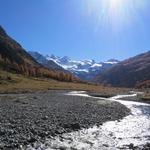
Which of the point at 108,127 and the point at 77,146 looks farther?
the point at 108,127

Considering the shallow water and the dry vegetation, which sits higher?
the dry vegetation

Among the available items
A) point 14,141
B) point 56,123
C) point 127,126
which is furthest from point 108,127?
point 14,141

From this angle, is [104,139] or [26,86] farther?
[26,86]

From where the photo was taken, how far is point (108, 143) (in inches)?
1140

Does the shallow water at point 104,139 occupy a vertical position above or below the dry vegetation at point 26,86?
below

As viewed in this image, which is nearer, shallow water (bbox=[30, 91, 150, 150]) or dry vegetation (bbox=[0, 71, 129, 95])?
shallow water (bbox=[30, 91, 150, 150])

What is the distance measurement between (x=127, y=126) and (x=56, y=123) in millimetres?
9320

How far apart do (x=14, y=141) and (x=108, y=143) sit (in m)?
8.77

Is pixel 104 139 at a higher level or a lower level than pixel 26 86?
lower

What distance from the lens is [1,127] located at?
31.1 m

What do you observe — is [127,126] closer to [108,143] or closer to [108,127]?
[108,127]

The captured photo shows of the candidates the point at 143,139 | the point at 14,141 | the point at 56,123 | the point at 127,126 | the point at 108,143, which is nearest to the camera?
the point at 14,141

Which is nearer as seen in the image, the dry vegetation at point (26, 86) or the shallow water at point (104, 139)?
the shallow water at point (104, 139)

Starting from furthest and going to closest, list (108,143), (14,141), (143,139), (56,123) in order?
(56,123) < (143,139) < (108,143) < (14,141)
